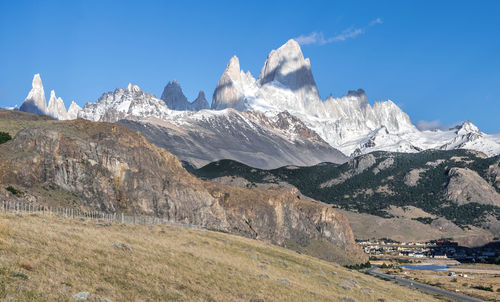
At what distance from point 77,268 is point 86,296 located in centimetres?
570

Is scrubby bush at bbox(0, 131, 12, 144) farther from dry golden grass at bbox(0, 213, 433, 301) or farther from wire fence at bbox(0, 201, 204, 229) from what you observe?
dry golden grass at bbox(0, 213, 433, 301)

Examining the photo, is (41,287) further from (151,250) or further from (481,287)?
(481,287)

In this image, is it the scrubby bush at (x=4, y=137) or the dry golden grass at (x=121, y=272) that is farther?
the scrubby bush at (x=4, y=137)

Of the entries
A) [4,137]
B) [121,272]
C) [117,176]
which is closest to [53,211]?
[117,176]

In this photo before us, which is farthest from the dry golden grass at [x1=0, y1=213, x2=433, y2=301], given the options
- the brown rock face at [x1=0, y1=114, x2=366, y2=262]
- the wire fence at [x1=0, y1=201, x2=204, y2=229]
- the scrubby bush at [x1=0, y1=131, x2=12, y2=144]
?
the scrubby bush at [x1=0, y1=131, x2=12, y2=144]

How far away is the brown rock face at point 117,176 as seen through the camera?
10381cm

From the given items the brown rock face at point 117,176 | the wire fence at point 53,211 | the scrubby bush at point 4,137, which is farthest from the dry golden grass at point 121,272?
the scrubby bush at point 4,137

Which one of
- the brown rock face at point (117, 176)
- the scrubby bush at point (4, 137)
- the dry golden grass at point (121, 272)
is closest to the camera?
the dry golden grass at point (121, 272)

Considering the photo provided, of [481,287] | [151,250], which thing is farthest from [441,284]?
[151,250]

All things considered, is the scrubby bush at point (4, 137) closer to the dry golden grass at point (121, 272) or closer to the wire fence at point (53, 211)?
the wire fence at point (53, 211)

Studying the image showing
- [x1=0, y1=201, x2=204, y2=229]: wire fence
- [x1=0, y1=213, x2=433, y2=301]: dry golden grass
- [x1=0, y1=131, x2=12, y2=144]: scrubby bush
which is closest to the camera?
[x1=0, y1=213, x2=433, y2=301]: dry golden grass

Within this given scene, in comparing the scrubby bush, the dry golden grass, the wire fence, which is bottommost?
the dry golden grass

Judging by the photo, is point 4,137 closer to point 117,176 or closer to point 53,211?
point 117,176

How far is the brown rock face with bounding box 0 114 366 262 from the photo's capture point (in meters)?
104
